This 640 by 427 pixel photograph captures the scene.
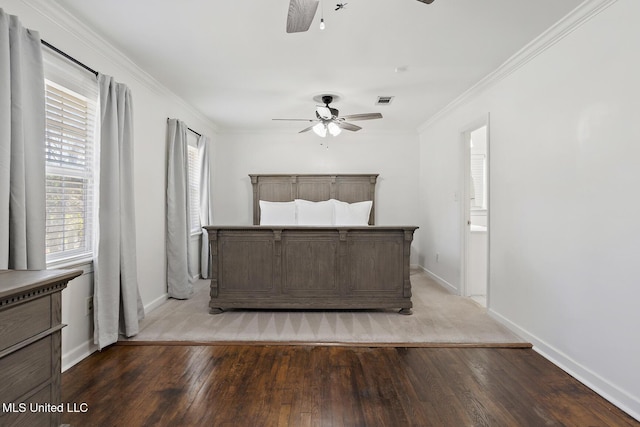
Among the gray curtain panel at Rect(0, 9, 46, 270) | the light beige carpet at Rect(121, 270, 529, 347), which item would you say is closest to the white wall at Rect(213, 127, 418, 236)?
the light beige carpet at Rect(121, 270, 529, 347)

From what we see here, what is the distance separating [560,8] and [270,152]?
4443mm

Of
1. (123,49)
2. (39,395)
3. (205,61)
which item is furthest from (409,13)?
(39,395)

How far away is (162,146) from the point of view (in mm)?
3734

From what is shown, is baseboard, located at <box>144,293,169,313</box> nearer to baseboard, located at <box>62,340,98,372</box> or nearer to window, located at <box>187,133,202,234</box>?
baseboard, located at <box>62,340,98,372</box>

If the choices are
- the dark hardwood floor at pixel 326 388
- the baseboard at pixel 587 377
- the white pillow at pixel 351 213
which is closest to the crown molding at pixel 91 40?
the dark hardwood floor at pixel 326 388

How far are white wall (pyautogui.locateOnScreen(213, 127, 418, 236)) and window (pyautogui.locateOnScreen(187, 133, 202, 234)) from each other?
2.96 ft

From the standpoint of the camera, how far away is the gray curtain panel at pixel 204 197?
4863 millimetres

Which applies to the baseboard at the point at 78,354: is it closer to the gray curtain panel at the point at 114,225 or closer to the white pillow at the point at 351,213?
the gray curtain panel at the point at 114,225

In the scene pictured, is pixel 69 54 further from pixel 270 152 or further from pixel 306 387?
pixel 270 152

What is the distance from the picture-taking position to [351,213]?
5.30m

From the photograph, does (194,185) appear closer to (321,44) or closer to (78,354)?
(78,354)

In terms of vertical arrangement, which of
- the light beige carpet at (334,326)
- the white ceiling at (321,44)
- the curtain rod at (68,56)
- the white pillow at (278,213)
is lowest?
the light beige carpet at (334,326)

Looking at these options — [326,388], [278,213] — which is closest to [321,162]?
[278,213]

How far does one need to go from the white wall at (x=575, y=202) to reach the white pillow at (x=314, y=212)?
2.61m
